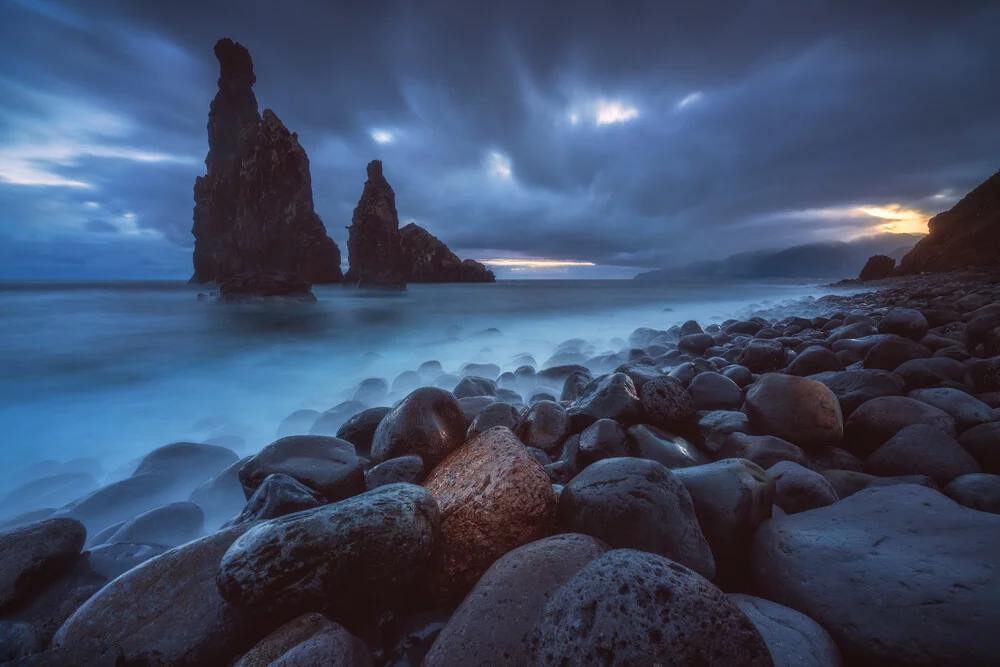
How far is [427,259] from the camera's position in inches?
2494

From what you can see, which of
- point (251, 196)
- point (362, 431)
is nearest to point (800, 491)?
point (362, 431)

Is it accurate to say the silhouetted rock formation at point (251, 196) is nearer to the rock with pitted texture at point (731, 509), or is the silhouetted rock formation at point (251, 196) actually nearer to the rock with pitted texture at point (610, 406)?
the rock with pitted texture at point (610, 406)

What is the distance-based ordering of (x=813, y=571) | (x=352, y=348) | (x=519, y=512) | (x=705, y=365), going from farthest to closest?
(x=352, y=348)
(x=705, y=365)
(x=519, y=512)
(x=813, y=571)

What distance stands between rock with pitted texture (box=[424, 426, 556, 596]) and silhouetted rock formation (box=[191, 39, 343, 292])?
3561cm

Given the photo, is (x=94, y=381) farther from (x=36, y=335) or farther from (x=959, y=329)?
(x=959, y=329)

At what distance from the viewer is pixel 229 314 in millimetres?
20531

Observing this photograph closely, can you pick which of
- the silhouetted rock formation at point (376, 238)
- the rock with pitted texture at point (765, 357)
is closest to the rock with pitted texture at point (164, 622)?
the rock with pitted texture at point (765, 357)

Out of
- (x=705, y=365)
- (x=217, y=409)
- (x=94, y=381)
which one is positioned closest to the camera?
(x=705, y=365)

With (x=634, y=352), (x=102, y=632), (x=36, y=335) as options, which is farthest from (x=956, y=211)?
(x=36, y=335)

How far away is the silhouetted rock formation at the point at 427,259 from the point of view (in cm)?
6331

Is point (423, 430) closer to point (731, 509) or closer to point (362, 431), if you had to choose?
point (362, 431)

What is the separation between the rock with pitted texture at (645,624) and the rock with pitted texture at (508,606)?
178 mm

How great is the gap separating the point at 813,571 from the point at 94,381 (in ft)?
41.5

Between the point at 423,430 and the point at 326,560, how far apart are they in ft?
4.96
